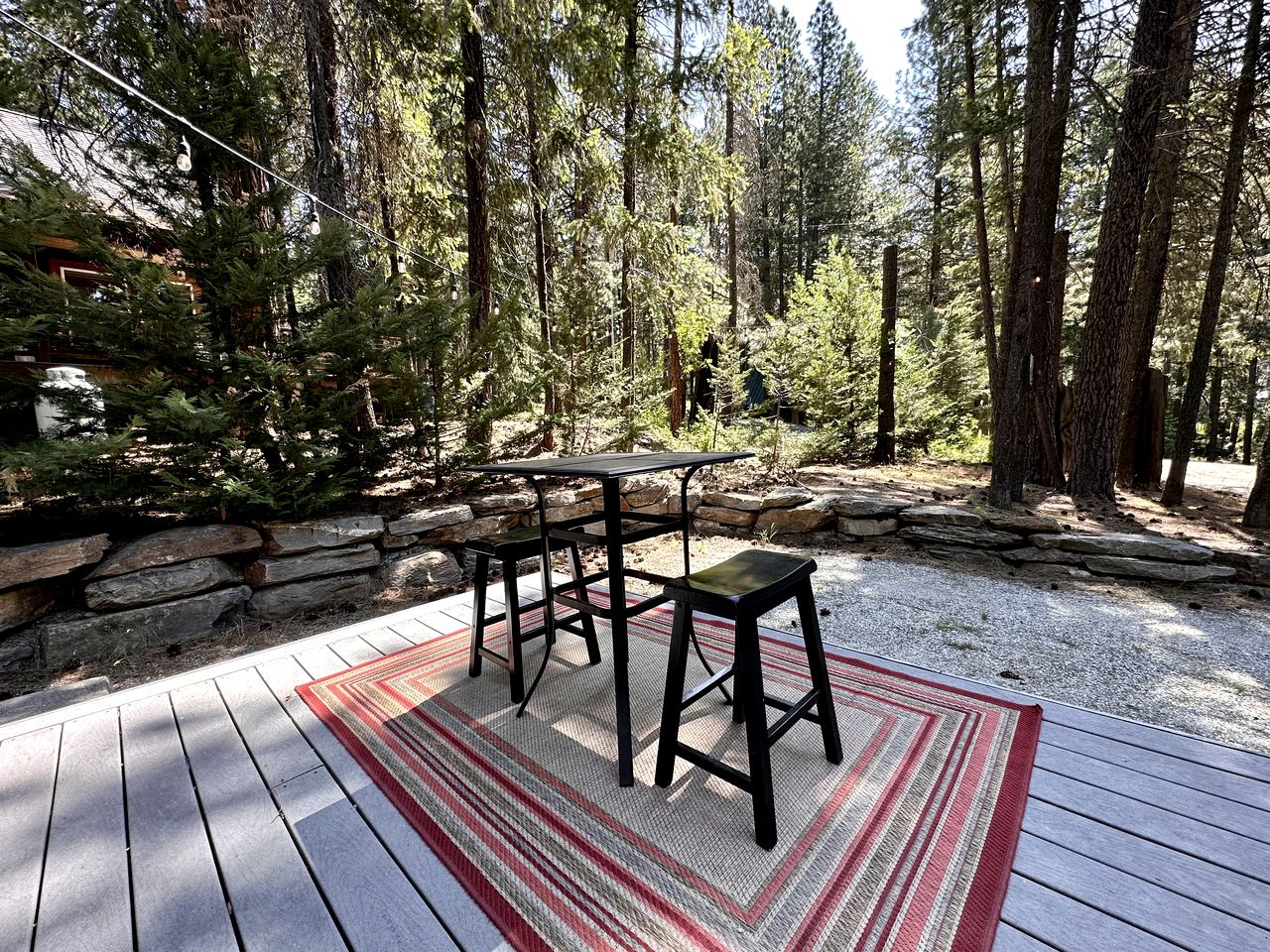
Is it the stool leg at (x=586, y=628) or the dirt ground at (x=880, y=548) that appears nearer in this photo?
the stool leg at (x=586, y=628)

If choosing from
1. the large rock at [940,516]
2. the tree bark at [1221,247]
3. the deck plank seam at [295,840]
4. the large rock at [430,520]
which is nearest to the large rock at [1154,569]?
the large rock at [940,516]

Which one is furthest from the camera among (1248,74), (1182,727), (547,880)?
(1248,74)

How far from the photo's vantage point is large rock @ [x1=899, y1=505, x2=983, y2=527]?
159 inches

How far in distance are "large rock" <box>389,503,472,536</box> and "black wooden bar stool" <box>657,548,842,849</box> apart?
254 cm

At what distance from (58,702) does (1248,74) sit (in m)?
8.32

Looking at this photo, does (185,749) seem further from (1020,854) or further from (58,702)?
(1020,854)

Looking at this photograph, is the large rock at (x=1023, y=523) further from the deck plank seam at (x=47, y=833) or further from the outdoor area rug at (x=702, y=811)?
the deck plank seam at (x=47, y=833)

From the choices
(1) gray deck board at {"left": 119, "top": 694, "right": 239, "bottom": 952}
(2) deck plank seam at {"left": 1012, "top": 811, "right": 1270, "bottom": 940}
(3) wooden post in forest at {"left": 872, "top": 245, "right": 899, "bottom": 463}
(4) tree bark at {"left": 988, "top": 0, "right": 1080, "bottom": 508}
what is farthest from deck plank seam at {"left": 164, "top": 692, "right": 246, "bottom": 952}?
(3) wooden post in forest at {"left": 872, "top": 245, "right": 899, "bottom": 463}

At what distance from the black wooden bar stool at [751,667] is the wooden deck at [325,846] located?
1.79ft

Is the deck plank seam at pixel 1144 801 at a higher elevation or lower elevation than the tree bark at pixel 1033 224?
lower

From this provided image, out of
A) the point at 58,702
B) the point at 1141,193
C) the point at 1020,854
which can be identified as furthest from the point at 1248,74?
the point at 58,702

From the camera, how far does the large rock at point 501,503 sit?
13.0ft

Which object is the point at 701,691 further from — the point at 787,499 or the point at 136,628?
the point at 787,499

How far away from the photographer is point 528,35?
13.6 feet
